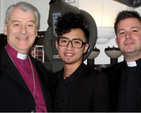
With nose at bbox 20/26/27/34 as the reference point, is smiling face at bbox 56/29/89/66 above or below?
below

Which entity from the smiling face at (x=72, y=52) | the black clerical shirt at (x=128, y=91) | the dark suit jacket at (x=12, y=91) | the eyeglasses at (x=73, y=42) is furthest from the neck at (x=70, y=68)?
the black clerical shirt at (x=128, y=91)

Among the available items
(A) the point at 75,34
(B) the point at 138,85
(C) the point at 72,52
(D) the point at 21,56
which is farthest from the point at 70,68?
(B) the point at 138,85

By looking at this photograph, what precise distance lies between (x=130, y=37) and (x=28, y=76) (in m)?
0.79

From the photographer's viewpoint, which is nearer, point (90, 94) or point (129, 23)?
point (90, 94)

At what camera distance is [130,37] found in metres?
1.16

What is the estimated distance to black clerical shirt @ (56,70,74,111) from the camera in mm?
1035

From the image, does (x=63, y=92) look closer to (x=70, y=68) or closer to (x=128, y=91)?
(x=70, y=68)

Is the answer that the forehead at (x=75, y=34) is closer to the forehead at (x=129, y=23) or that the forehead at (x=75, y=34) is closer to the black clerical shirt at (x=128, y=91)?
the forehead at (x=129, y=23)

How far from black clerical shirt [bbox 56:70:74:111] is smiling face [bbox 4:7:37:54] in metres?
0.34

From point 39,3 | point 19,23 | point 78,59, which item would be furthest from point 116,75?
point 39,3

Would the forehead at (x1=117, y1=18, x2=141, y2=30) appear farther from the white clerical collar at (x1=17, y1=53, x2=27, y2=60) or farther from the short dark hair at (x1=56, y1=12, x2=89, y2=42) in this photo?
the white clerical collar at (x1=17, y1=53, x2=27, y2=60)

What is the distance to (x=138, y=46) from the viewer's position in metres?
1.17

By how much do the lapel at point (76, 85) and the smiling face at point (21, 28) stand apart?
1.32 ft

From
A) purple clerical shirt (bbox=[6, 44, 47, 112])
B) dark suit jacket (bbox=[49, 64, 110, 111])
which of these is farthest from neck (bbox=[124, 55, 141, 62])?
purple clerical shirt (bbox=[6, 44, 47, 112])
